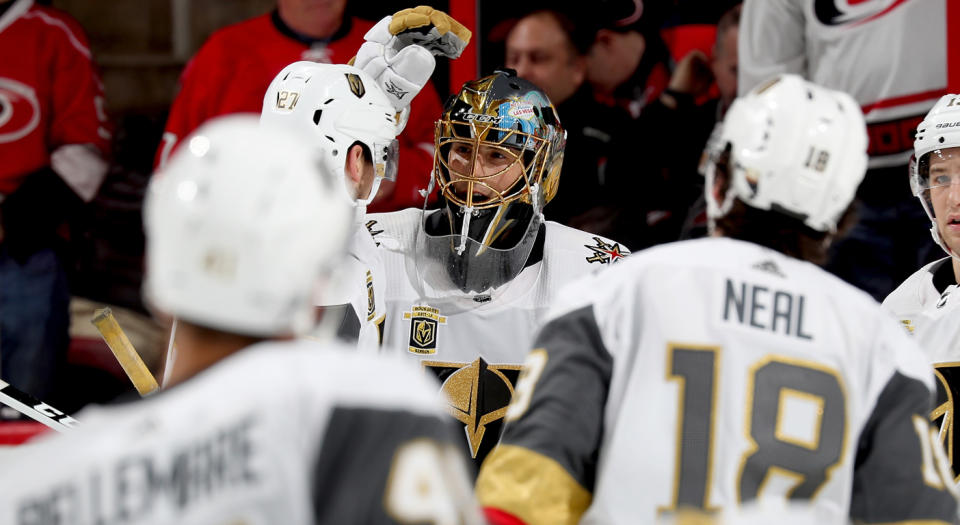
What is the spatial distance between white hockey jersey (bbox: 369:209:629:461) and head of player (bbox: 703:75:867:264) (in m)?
1.34

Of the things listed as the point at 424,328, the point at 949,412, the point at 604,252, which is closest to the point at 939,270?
the point at 949,412

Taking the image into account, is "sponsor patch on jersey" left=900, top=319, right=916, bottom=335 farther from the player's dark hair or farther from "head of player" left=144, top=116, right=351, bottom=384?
"head of player" left=144, top=116, right=351, bottom=384

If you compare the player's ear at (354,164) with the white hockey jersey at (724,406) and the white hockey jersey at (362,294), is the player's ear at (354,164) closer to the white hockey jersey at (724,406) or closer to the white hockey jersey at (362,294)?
the white hockey jersey at (362,294)

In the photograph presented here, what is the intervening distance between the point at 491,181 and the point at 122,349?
1111 millimetres

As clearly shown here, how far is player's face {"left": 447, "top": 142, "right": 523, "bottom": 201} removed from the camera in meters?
3.35

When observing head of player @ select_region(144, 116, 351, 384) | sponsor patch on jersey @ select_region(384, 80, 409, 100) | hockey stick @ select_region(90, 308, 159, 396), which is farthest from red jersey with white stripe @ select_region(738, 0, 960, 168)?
head of player @ select_region(144, 116, 351, 384)

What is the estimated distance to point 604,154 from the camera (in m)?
4.31

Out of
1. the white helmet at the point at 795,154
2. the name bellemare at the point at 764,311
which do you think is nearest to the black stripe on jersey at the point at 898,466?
the name bellemare at the point at 764,311

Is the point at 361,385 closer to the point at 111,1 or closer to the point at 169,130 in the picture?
the point at 169,130

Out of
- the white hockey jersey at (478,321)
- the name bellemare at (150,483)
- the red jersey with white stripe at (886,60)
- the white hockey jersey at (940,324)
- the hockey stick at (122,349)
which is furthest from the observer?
the red jersey with white stripe at (886,60)

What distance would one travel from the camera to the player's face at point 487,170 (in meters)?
3.35

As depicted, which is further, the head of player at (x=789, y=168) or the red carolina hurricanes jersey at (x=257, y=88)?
the red carolina hurricanes jersey at (x=257, y=88)

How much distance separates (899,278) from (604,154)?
1.05 metres

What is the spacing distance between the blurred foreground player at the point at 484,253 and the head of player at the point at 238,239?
1.87 metres
